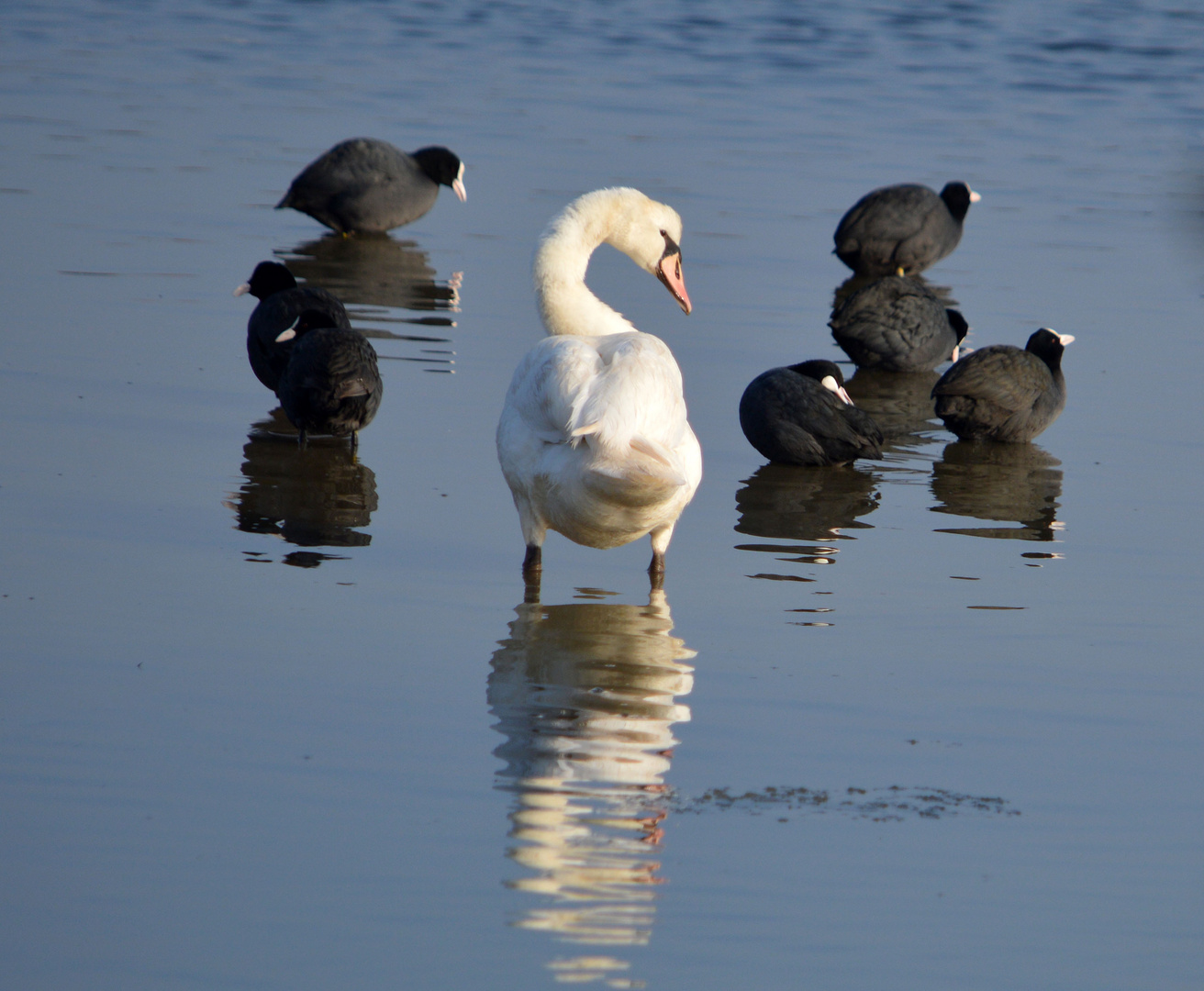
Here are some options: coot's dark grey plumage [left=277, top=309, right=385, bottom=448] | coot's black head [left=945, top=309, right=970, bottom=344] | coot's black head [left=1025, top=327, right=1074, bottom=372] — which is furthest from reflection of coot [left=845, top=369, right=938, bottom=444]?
coot's dark grey plumage [left=277, top=309, right=385, bottom=448]

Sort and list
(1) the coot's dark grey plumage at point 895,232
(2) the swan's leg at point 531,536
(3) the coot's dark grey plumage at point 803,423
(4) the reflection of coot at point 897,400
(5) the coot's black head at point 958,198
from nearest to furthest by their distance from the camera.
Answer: (2) the swan's leg at point 531,536
(3) the coot's dark grey plumage at point 803,423
(4) the reflection of coot at point 897,400
(1) the coot's dark grey plumage at point 895,232
(5) the coot's black head at point 958,198

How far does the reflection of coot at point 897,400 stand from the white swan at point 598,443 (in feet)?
10.2

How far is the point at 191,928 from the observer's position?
3393 millimetres

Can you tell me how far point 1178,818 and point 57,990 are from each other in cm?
286

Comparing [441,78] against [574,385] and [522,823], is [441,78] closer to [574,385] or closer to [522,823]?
[574,385]

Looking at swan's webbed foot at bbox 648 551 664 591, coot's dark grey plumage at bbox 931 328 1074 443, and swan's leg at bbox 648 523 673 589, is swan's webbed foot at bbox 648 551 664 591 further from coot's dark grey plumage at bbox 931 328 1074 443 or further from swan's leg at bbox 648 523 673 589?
coot's dark grey plumage at bbox 931 328 1074 443

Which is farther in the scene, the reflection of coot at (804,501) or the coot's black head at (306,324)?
the coot's black head at (306,324)

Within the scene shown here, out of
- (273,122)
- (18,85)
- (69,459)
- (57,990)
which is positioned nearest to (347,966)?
(57,990)

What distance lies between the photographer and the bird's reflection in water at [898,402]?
9.18 meters

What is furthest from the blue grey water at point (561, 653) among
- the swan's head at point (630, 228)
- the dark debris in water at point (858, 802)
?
the swan's head at point (630, 228)

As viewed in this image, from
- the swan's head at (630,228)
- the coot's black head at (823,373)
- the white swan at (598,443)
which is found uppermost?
the swan's head at (630,228)

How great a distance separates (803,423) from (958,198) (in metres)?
6.85

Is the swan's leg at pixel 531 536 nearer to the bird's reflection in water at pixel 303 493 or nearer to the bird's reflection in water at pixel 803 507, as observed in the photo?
the bird's reflection in water at pixel 303 493

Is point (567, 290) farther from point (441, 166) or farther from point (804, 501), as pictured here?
point (441, 166)
